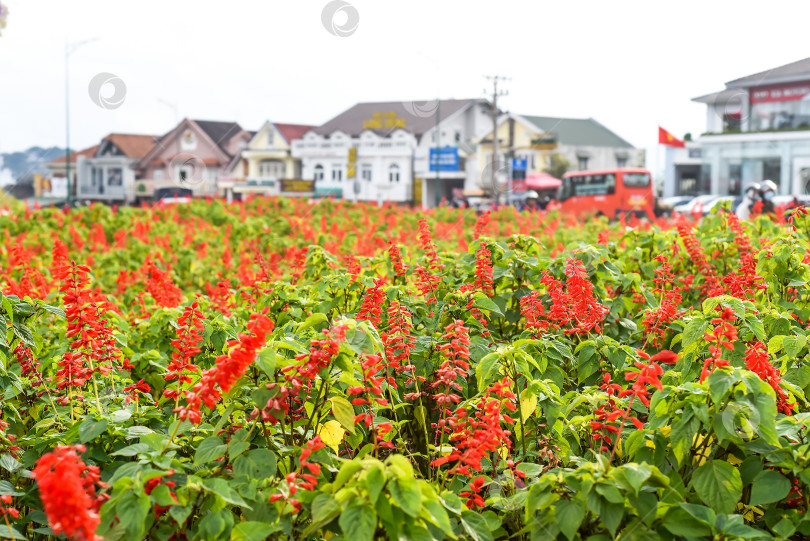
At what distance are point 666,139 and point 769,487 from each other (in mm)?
52652

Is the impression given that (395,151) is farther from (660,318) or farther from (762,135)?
(660,318)

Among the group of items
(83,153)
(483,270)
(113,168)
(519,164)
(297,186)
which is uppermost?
(83,153)

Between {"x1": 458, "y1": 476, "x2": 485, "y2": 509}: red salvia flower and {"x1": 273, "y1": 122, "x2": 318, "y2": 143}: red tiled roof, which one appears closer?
{"x1": 458, "y1": 476, "x2": 485, "y2": 509}: red salvia flower

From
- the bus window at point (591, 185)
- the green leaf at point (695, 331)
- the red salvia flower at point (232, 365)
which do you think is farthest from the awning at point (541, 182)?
the red salvia flower at point (232, 365)

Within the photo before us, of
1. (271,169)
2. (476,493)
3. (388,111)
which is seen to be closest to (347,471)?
(476,493)

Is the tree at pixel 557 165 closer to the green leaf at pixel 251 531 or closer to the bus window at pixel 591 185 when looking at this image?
the bus window at pixel 591 185

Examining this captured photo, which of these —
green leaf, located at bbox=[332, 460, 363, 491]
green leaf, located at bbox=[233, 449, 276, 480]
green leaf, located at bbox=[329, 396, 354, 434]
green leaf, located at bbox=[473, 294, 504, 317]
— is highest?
green leaf, located at bbox=[473, 294, 504, 317]

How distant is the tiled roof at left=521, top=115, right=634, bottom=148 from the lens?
58875 mm

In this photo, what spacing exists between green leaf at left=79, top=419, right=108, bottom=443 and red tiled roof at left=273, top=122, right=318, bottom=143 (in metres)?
62.6

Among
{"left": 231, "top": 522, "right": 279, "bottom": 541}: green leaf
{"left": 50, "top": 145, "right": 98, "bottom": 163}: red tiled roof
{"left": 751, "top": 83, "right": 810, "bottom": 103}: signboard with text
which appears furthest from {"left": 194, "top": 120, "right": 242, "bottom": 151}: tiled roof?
{"left": 231, "top": 522, "right": 279, "bottom": 541}: green leaf

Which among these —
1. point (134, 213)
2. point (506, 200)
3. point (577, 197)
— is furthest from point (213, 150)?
point (134, 213)

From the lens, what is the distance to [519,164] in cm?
5581

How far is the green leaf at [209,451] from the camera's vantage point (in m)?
2.54

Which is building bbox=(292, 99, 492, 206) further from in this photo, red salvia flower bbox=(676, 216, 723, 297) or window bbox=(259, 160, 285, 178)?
red salvia flower bbox=(676, 216, 723, 297)
